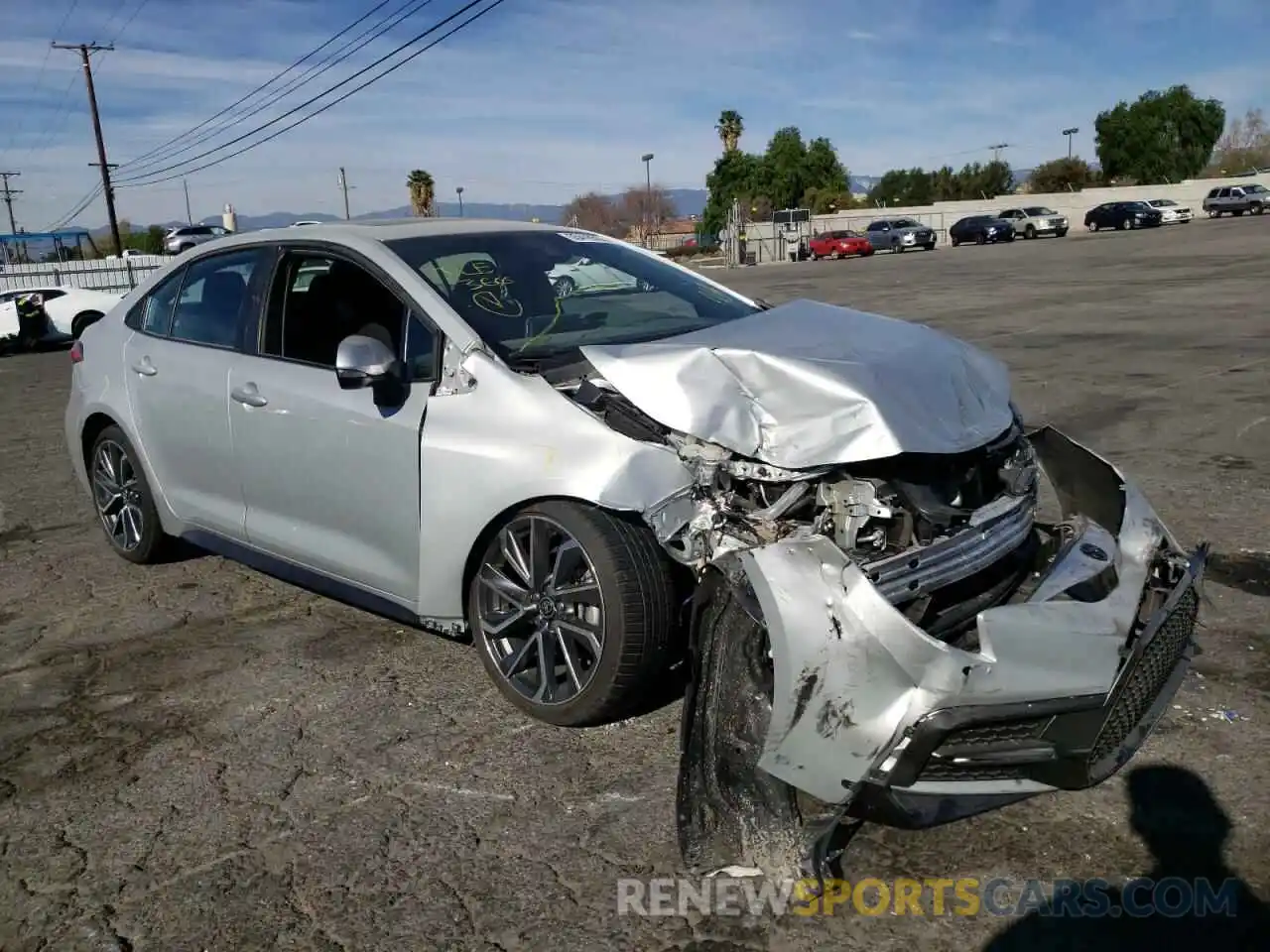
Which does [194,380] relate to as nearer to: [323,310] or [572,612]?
[323,310]

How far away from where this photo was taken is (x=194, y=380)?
190 inches

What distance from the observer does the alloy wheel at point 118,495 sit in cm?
556

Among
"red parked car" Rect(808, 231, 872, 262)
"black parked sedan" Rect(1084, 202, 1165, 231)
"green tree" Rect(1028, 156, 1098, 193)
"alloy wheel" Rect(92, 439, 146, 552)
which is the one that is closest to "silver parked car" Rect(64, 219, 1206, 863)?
"alloy wheel" Rect(92, 439, 146, 552)

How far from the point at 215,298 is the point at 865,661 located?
3607mm

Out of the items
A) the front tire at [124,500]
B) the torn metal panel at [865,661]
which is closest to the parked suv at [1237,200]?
the front tire at [124,500]

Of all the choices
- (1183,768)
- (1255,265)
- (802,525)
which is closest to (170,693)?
(802,525)

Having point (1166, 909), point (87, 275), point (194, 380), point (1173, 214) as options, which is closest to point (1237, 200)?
point (1173, 214)

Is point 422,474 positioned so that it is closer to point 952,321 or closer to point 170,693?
point 170,693

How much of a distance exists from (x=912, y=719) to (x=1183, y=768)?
3.91 feet

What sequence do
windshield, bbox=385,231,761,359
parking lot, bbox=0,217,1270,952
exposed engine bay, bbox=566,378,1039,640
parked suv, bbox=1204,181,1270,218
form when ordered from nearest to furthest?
parking lot, bbox=0,217,1270,952 → exposed engine bay, bbox=566,378,1039,640 → windshield, bbox=385,231,761,359 → parked suv, bbox=1204,181,1270,218

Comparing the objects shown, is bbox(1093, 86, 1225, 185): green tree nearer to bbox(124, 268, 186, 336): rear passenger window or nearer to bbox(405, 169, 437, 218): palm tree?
bbox(405, 169, 437, 218): palm tree

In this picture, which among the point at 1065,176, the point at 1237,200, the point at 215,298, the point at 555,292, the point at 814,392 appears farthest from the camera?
the point at 1065,176

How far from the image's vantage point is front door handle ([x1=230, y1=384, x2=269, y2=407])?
174 inches

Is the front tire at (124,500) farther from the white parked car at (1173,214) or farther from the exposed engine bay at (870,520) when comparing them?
the white parked car at (1173,214)
